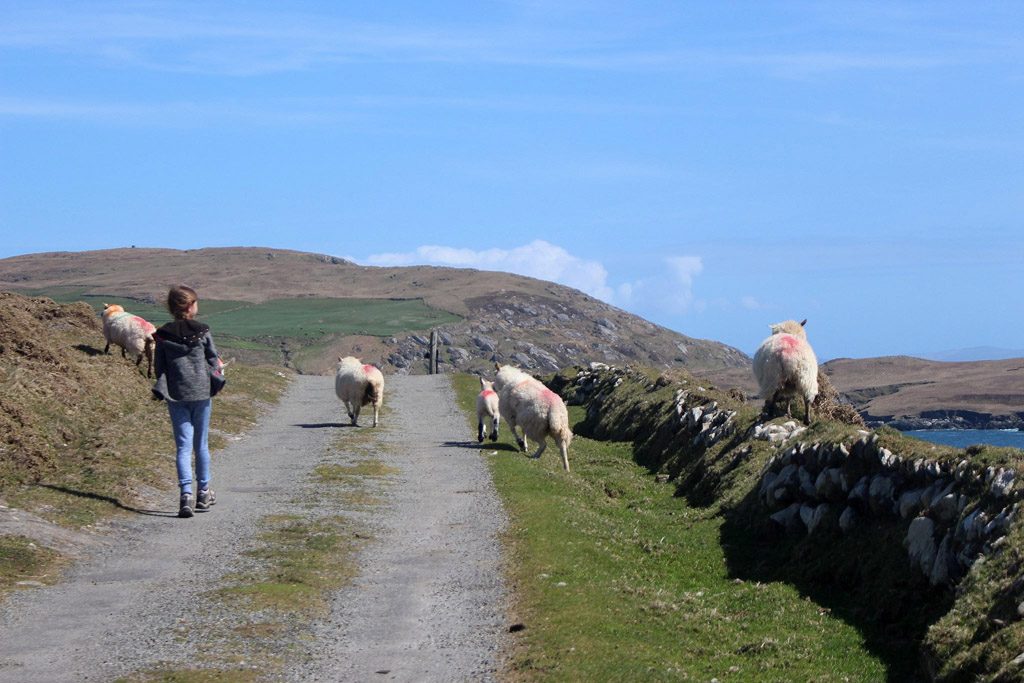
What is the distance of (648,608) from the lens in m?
12.2

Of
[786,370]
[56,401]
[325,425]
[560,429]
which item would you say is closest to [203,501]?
[56,401]

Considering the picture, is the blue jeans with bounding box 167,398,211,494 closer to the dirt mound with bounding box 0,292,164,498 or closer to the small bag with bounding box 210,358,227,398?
the small bag with bounding box 210,358,227,398

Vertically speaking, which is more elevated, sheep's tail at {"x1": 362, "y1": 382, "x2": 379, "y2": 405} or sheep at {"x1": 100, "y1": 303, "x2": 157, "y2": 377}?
sheep at {"x1": 100, "y1": 303, "x2": 157, "y2": 377}

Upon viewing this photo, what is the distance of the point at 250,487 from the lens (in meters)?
18.8

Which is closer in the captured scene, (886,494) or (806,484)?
(886,494)

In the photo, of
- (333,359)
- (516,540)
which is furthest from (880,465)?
(333,359)

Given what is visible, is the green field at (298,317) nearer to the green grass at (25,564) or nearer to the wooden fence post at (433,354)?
the wooden fence post at (433,354)

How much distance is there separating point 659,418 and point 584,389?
12195 millimetres

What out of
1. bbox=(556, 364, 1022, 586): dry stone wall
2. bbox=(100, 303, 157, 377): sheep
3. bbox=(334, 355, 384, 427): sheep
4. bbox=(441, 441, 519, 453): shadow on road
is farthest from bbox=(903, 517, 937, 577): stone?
bbox=(100, 303, 157, 377): sheep

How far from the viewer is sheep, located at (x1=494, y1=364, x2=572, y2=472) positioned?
24031 mm

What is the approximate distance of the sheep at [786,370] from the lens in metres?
22.2

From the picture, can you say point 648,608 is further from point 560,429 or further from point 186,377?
point 560,429

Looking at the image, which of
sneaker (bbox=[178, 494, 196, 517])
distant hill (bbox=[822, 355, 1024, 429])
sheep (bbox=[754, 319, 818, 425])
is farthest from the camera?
distant hill (bbox=[822, 355, 1024, 429])

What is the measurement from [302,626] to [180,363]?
6.12 metres
